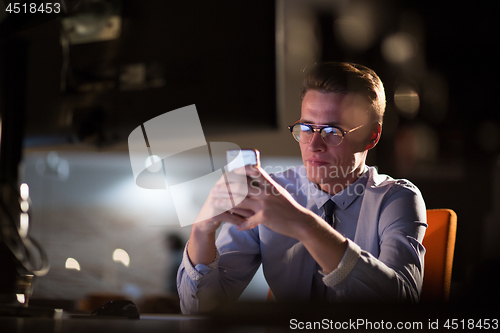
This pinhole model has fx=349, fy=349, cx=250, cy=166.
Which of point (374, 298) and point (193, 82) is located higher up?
point (193, 82)

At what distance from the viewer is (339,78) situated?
93cm

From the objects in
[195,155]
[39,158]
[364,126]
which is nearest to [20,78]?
[39,158]

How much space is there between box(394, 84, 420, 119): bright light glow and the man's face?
80 mm

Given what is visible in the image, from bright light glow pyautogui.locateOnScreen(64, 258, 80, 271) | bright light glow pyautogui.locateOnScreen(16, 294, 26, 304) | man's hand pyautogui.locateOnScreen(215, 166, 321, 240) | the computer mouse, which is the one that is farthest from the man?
bright light glow pyautogui.locateOnScreen(16, 294, 26, 304)

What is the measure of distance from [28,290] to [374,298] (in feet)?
2.99

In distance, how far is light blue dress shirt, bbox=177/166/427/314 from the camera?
0.82 metres

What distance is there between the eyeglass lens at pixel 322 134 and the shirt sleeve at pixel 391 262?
0.23 m

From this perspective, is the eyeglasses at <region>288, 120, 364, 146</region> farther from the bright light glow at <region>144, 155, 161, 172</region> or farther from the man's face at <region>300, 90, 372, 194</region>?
the bright light glow at <region>144, 155, 161, 172</region>

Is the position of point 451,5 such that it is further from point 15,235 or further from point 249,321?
point 15,235

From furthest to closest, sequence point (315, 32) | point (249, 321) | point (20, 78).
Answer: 1. point (20, 78)
2. point (315, 32)
3. point (249, 321)

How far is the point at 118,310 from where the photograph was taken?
86 cm

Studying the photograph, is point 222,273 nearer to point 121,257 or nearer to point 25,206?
point 121,257

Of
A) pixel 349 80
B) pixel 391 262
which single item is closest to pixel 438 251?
pixel 391 262

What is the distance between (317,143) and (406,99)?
251mm
